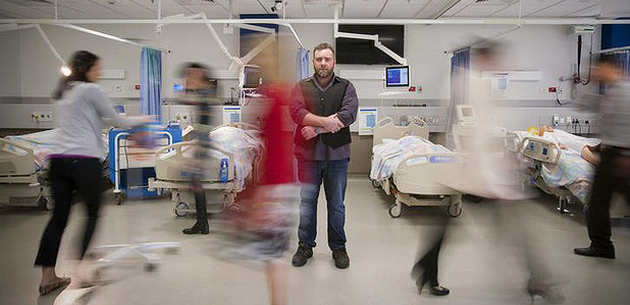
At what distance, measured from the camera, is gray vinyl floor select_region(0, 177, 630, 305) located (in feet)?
9.02

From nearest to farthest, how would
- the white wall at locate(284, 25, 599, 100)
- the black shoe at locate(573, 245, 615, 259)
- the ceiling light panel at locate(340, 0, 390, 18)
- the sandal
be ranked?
1. the sandal
2. the black shoe at locate(573, 245, 615, 259)
3. the ceiling light panel at locate(340, 0, 390, 18)
4. the white wall at locate(284, 25, 599, 100)

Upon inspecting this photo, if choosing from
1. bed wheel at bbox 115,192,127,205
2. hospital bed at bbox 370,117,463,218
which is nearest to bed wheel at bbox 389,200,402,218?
hospital bed at bbox 370,117,463,218

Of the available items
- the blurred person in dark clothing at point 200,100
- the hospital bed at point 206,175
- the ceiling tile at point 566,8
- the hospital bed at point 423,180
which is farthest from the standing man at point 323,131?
the ceiling tile at point 566,8

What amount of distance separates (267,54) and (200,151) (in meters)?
1.51

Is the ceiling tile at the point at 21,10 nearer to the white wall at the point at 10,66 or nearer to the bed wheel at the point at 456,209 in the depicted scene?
the white wall at the point at 10,66

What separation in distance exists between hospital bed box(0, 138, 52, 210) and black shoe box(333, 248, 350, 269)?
3.34 metres

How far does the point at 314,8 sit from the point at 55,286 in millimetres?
5844

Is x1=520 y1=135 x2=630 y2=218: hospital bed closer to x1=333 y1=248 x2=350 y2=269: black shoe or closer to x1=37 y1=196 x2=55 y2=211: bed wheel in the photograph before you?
x1=333 y1=248 x2=350 y2=269: black shoe

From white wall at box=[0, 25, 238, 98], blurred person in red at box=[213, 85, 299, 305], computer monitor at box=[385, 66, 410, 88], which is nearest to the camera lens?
blurred person in red at box=[213, 85, 299, 305]

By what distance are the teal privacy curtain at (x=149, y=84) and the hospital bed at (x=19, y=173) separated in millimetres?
2271

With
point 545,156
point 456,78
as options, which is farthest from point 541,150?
point 456,78

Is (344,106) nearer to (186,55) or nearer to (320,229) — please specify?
(320,229)

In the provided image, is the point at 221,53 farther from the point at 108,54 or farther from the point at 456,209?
the point at 456,209

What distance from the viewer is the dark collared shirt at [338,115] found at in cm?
302
